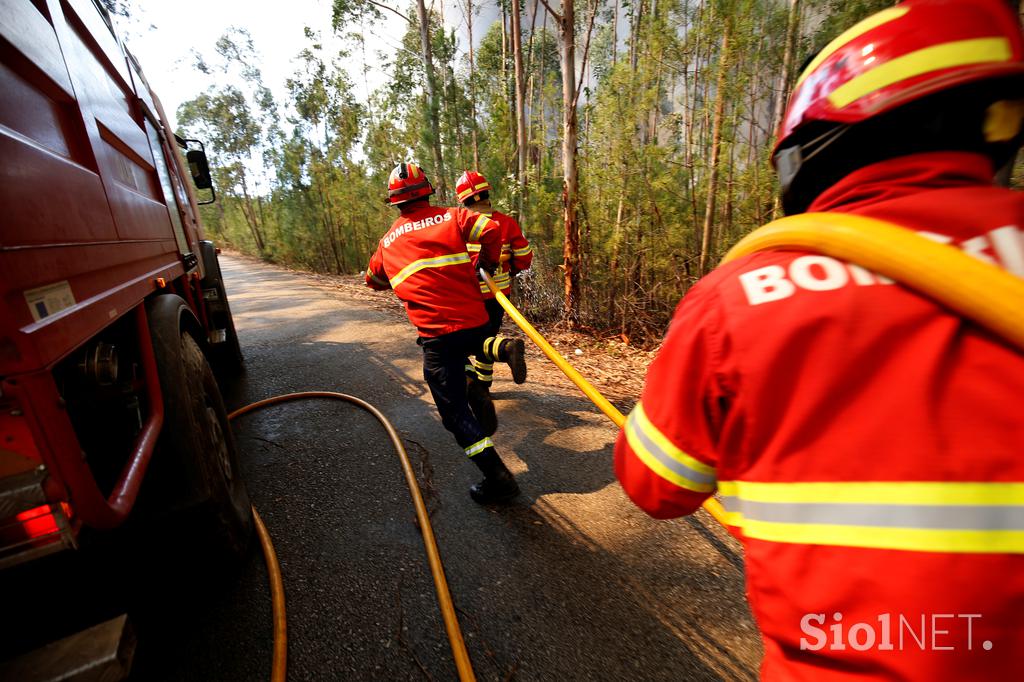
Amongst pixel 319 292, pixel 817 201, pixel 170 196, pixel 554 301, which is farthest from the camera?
pixel 319 292

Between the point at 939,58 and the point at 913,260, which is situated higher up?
the point at 939,58

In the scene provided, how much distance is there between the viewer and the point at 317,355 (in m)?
5.85

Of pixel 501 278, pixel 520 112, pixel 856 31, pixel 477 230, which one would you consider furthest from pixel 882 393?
pixel 520 112

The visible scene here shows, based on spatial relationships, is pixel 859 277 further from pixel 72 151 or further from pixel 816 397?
pixel 72 151

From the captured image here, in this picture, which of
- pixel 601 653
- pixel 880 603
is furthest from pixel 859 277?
pixel 601 653

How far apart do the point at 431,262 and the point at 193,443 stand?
1.59 meters

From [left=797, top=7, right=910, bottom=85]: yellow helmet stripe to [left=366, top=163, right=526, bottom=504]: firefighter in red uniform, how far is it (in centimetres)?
213

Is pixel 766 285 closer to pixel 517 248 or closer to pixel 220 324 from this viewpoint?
pixel 517 248

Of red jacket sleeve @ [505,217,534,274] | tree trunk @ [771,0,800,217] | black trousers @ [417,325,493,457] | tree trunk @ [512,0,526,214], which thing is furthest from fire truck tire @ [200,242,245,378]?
tree trunk @ [771,0,800,217]

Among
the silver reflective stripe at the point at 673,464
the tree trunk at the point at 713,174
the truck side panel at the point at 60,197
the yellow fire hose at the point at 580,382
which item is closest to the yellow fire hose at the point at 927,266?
the silver reflective stripe at the point at 673,464

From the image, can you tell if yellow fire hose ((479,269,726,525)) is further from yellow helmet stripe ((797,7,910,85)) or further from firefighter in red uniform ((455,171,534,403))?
yellow helmet stripe ((797,7,910,85))

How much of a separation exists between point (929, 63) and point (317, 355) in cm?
614

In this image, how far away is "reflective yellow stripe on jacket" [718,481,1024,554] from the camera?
2.00ft

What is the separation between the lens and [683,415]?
3.00ft
